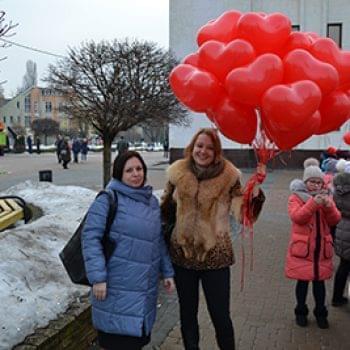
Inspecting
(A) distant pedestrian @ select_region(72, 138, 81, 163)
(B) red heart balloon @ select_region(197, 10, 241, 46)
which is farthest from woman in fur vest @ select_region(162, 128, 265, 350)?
(A) distant pedestrian @ select_region(72, 138, 81, 163)

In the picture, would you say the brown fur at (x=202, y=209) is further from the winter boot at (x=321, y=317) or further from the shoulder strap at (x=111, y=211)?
the winter boot at (x=321, y=317)

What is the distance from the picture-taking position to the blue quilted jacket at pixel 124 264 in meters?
3.13

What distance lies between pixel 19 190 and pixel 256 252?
613cm

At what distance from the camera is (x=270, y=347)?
4.30 metres

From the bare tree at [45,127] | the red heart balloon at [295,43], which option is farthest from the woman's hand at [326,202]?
the bare tree at [45,127]

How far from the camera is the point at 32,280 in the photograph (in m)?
4.55

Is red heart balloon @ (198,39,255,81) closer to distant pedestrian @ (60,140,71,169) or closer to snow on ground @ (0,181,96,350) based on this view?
snow on ground @ (0,181,96,350)

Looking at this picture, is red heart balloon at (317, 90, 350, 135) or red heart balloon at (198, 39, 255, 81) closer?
red heart balloon at (198, 39, 255, 81)

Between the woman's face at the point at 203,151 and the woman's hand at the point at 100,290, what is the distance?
1.10 metres

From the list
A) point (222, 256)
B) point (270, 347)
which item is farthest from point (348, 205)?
point (222, 256)

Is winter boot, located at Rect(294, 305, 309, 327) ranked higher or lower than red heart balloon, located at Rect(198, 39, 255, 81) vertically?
lower

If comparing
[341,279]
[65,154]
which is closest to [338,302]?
[341,279]

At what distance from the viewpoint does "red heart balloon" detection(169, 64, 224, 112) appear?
11.0 ft

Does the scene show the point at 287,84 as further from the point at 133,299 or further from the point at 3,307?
the point at 3,307
